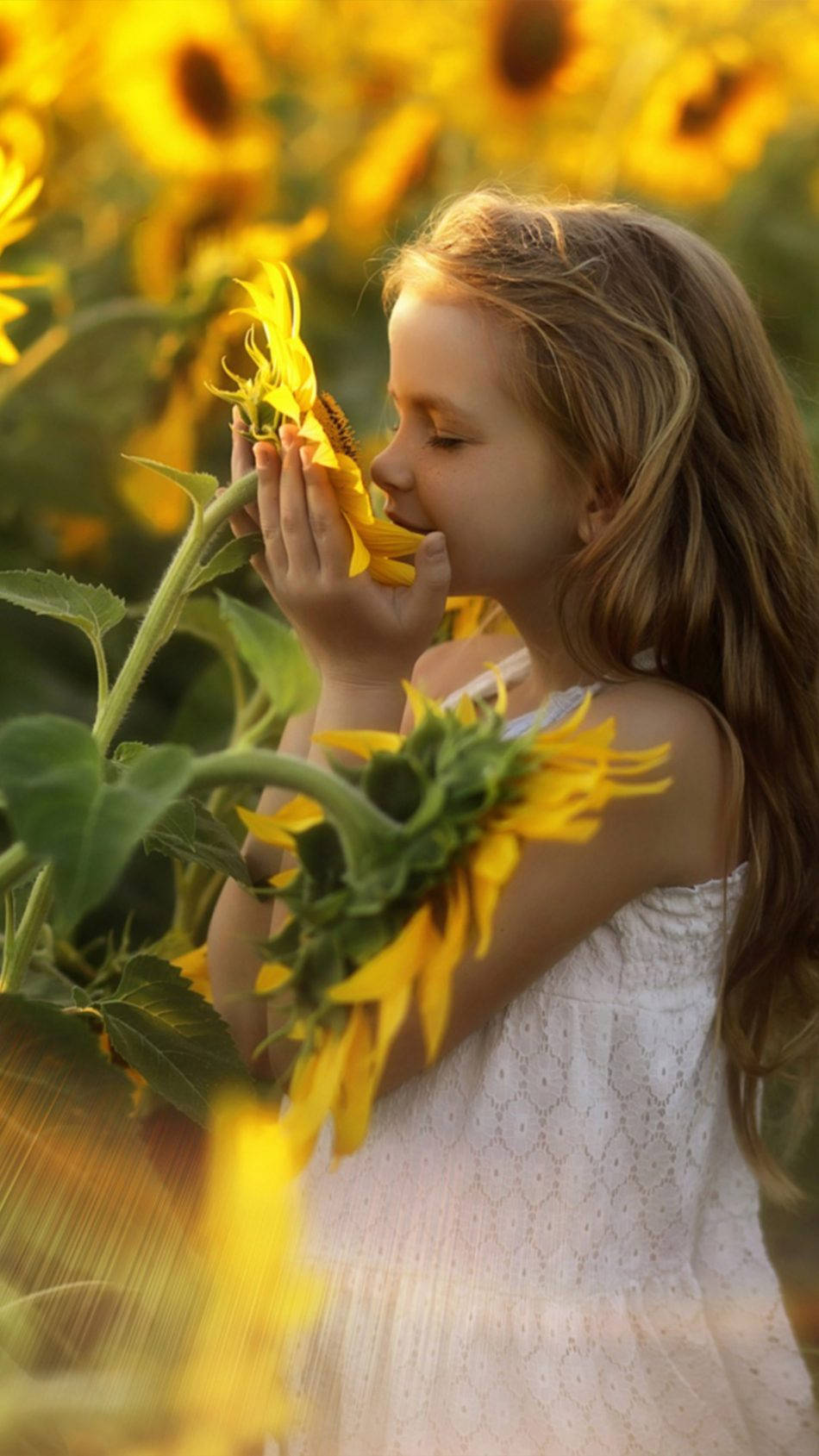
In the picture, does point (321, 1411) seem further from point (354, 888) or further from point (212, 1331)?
point (354, 888)

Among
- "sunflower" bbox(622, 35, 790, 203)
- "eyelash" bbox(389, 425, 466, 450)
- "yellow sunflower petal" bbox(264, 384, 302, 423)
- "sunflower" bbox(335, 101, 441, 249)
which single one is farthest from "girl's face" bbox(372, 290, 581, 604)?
"sunflower" bbox(622, 35, 790, 203)

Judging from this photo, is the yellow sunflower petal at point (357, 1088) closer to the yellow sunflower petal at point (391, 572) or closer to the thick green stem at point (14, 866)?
the thick green stem at point (14, 866)

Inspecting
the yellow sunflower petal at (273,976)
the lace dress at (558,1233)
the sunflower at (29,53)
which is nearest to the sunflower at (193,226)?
the sunflower at (29,53)

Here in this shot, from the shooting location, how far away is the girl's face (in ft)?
2.13

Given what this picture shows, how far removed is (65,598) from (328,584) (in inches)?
5.5

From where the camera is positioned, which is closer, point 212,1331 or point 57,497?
point 212,1331

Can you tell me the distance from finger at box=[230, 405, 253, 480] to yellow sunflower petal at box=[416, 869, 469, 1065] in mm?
305

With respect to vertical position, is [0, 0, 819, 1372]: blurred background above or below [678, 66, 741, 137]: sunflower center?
below

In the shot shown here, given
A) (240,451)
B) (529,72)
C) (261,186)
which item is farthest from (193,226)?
(240,451)

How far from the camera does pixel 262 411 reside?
573 millimetres

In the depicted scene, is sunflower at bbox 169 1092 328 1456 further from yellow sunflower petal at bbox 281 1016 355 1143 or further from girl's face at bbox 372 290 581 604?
girl's face at bbox 372 290 581 604

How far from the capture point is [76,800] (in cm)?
31

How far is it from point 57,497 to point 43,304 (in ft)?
0.36

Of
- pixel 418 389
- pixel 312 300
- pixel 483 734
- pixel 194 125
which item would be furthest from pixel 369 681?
pixel 194 125
